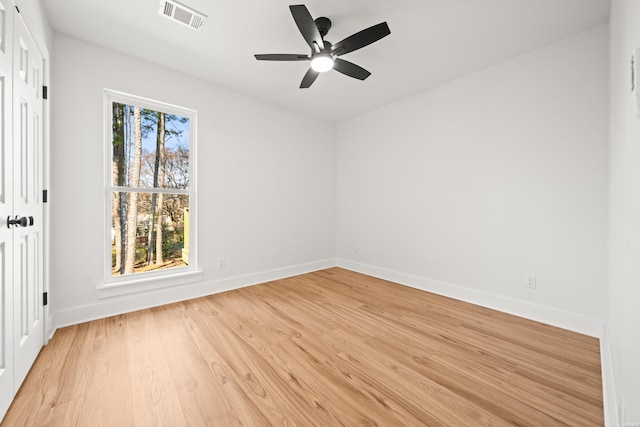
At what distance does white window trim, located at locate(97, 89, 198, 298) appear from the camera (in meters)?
2.67

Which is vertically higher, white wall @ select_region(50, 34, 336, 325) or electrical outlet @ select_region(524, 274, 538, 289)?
white wall @ select_region(50, 34, 336, 325)

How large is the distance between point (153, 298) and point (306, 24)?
3.03m

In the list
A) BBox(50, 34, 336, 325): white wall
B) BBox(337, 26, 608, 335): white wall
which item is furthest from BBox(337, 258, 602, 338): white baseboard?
BBox(50, 34, 336, 325): white wall

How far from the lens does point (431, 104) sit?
3465 mm

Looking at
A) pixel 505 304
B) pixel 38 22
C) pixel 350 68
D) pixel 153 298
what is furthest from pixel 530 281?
pixel 38 22

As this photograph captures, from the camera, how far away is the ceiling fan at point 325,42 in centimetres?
191

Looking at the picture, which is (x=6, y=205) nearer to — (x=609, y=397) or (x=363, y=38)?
(x=363, y=38)

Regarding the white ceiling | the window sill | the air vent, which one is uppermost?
the white ceiling

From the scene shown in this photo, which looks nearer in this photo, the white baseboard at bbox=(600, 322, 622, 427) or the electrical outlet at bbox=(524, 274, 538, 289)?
the white baseboard at bbox=(600, 322, 622, 427)

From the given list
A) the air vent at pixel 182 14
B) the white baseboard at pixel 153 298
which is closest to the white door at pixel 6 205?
the air vent at pixel 182 14

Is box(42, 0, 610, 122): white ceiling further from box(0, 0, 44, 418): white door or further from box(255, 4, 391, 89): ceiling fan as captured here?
box(0, 0, 44, 418): white door

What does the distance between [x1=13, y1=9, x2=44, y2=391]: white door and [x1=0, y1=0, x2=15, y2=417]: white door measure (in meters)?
0.07

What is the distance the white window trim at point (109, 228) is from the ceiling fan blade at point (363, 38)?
197cm

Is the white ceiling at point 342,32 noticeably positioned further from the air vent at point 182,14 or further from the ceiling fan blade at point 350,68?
the ceiling fan blade at point 350,68
